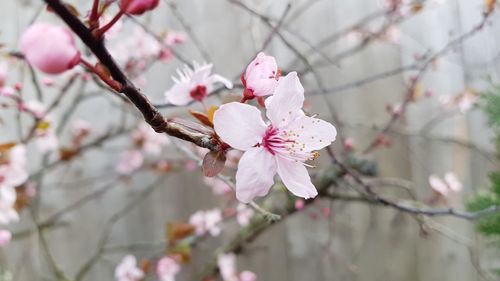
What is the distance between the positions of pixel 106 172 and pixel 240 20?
806 mm

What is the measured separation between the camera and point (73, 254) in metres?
1.73

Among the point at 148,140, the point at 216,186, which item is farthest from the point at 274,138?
the point at 148,140

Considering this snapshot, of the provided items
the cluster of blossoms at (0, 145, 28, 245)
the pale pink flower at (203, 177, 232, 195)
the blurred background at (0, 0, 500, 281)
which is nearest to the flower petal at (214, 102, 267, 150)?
the cluster of blossoms at (0, 145, 28, 245)

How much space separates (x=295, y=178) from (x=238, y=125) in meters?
0.09

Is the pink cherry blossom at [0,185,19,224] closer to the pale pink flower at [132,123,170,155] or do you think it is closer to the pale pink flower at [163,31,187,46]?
the pale pink flower at [163,31,187,46]

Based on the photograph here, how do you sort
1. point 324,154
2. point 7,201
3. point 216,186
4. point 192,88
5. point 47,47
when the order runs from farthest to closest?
point 216,186, point 324,154, point 7,201, point 192,88, point 47,47

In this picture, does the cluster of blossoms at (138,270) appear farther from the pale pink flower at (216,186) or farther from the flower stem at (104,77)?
Answer: the flower stem at (104,77)

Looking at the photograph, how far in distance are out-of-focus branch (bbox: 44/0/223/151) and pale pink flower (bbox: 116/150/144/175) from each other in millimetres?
1331

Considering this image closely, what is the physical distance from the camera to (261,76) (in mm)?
409

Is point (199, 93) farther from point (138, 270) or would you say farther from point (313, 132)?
point (138, 270)

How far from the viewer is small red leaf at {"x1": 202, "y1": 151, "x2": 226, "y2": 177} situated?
0.39m

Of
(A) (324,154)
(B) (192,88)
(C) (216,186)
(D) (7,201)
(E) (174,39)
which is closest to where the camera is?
(B) (192,88)

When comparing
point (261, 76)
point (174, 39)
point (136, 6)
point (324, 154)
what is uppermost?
point (136, 6)

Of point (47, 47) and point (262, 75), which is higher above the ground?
point (47, 47)
